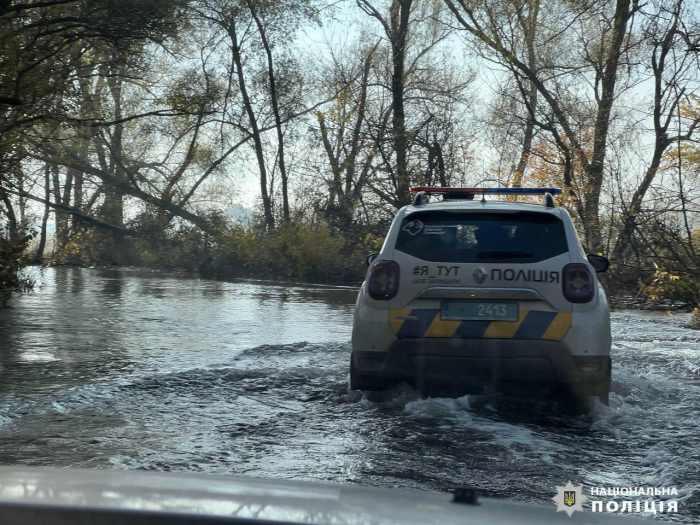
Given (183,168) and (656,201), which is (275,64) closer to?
(183,168)

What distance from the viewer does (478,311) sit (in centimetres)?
630

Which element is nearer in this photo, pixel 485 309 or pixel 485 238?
pixel 485 309

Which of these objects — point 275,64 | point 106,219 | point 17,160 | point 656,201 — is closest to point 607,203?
point 656,201

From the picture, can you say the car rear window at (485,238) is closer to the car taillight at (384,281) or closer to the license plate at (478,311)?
the car taillight at (384,281)

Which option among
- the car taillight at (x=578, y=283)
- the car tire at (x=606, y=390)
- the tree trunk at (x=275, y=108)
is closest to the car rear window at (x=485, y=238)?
the car taillight at (x=578, y=283)

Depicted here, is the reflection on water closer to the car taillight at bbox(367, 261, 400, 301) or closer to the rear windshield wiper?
the car taillight at bbox(367, 261, 400, 301)

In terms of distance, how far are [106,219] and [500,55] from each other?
1520cm

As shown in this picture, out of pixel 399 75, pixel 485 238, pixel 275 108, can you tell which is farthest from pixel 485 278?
pixel 275 108

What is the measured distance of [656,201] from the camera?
606 inches

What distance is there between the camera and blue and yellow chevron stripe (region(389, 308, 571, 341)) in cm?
624

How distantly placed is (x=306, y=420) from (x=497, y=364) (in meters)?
1.38

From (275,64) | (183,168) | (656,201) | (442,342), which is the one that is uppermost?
(275,64)

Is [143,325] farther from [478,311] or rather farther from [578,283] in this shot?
[578,283]

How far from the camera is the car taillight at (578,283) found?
6.31 m
